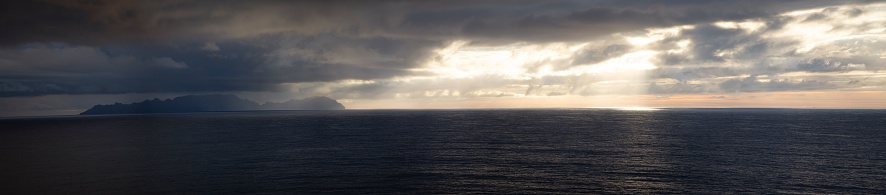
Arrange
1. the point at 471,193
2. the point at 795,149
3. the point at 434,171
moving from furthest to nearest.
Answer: the point at 795,149, the point at 434,171, the point at 471,193

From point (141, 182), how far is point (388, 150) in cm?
4928

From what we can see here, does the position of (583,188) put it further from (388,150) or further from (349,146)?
(349,146)

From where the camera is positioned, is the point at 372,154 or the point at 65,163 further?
the point at 372,154

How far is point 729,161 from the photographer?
294ft

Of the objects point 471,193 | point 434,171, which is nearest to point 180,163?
point 434,171

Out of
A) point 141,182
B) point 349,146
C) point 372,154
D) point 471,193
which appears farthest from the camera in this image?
point 349,146

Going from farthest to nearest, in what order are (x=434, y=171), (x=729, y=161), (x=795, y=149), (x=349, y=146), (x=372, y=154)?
1. (x=349, y=146)
2. (x=795, y=149)
3. (x=372, y=154)
4. (x=729, y=161)
5. (x=434, y=171)

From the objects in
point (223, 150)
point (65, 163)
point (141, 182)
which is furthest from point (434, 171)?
point (65, 163)

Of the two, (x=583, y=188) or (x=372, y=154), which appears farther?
(x=372, y=154)

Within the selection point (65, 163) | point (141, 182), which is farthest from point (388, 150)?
point (65, 163)

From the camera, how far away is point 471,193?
61438 millimetres

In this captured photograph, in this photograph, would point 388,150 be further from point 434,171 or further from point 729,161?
Answer: point 729,161

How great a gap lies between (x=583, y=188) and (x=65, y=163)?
288 feet

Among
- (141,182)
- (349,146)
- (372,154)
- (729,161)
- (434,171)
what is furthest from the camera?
(349,146)
